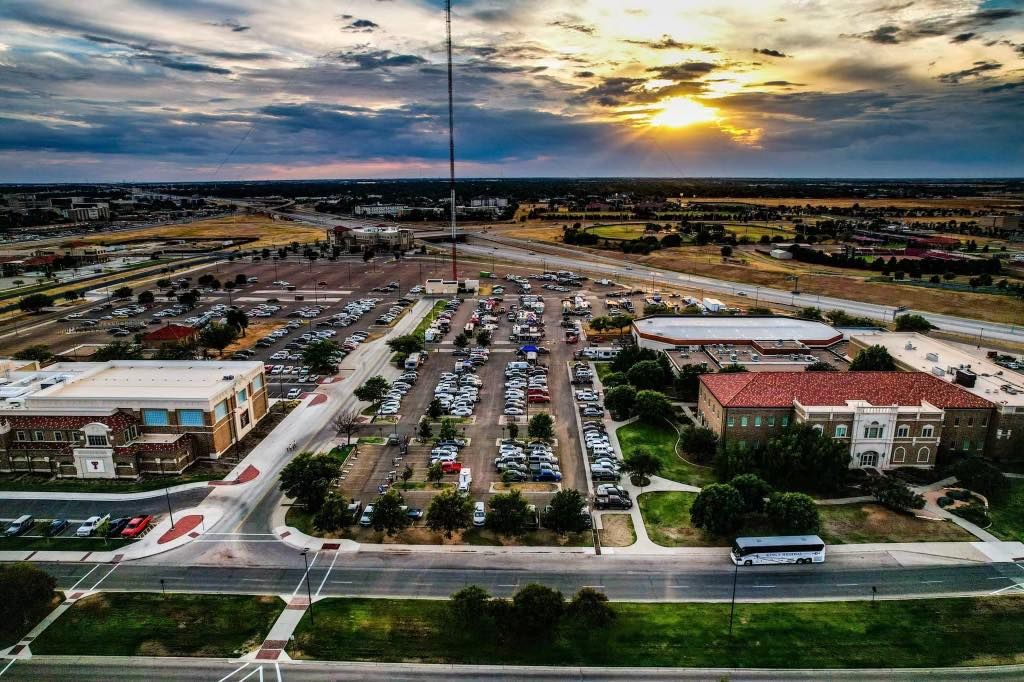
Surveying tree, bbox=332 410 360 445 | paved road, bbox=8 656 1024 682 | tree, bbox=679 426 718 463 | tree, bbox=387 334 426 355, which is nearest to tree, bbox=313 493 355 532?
paved road, bbox=8 656 1024 682

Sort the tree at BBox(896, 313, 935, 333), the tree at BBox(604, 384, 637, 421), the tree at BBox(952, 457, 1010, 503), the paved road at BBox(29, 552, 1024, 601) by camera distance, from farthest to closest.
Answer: the tree at BBox(896, 313, 935, 333) < the tree at BBox(604, 384, 637, 421) < the tree at BBox(952, 457, 1010, 503) < the paved road at BBox(29, 552, 1024, 601)

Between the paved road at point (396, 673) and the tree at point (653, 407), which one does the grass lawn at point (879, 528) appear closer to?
the paved road at point (396, 673)

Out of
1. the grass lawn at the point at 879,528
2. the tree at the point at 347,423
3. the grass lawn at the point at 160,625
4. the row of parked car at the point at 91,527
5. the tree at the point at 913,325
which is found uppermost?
the tree at the point at 913,325

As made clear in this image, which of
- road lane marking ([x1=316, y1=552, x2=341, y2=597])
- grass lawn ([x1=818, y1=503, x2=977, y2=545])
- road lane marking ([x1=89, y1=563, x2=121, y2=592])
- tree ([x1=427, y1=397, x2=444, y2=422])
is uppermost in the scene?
tree ([x1=427, y1=397, x2=444, y2=422])

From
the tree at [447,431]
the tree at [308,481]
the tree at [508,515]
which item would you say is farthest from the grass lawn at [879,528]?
the tree at [308,481]

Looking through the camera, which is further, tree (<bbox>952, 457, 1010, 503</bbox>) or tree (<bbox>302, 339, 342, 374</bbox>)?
tree (<bbox>302, 339, 342, 374</bbox>)

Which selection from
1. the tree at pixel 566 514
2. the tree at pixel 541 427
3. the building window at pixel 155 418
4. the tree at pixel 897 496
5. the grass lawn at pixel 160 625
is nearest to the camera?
the grass lawn at pixel 160 625

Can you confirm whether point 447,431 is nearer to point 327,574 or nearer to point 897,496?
point 327,574

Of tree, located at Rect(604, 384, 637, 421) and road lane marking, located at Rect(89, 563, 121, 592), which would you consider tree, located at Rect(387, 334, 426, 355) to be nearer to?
tree, located at Rect(604, 384, 637, 421)
